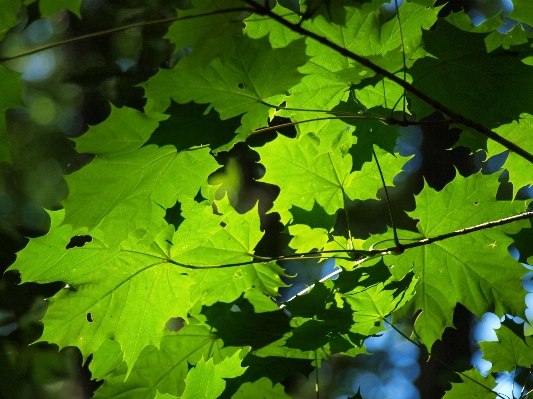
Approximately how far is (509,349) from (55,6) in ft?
4.64

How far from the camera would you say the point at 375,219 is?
14.6 ft

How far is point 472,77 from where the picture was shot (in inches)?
42.0

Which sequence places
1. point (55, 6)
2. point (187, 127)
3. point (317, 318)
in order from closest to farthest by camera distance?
point (55, 6)
point (187, 127)
point (317, 318)

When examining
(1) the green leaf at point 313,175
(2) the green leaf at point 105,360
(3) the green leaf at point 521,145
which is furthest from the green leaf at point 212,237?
(3) the green leaf at point 521,145

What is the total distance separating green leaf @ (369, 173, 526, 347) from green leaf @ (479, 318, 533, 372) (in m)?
0.19

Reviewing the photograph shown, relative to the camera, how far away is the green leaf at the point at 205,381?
1.19m

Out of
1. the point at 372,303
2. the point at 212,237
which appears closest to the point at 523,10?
the point at 372,303

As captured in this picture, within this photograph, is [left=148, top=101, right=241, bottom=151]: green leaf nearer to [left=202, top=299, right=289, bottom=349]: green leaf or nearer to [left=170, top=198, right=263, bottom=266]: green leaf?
[left=170, top=198, right=263, bottom=266]: green leaf

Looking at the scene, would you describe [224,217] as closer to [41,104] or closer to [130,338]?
[130,338]

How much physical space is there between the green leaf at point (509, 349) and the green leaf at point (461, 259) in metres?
0.19

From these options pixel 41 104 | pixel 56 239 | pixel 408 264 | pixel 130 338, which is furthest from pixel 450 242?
pixel 41 104

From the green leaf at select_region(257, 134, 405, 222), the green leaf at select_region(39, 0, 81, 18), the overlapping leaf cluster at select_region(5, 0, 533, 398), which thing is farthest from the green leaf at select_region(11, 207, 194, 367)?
the green leaf at select_region(39, 0, 81, 18)

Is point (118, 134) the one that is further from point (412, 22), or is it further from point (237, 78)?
point (412, 22)

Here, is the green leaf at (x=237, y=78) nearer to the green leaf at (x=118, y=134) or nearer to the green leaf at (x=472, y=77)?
the green leaf at (x=118, y=134)
